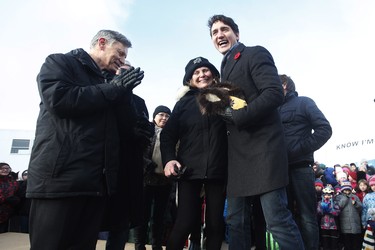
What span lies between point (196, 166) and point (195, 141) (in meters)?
0.22

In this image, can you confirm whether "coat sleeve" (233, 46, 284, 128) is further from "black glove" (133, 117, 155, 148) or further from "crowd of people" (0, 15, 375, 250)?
"black glove" (133, 117, 155, 148)

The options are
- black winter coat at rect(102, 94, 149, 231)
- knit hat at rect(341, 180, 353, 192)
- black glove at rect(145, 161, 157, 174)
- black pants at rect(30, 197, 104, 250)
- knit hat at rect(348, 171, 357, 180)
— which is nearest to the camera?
black pants at rect(30, 197, 104, 250)

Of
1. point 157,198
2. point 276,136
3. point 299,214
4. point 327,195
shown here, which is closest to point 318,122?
point 299,214

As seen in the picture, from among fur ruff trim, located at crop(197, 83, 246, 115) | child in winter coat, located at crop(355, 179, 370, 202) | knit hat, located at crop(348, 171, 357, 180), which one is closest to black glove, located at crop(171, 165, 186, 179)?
fur ruff trim, located at crop(197, 83, 246, 115)

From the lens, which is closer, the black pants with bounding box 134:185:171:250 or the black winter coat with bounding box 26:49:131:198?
the black winter coat with bounding box 26:49:131:198

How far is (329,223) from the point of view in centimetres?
533

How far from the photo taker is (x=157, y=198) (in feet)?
11.8

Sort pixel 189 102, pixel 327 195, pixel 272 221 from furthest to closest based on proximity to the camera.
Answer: pixel 327 195 < pixel 189 102 < pixel 272 221

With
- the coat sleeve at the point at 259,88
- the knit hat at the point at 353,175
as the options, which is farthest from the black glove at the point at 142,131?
the knit hat at the point at 353,175

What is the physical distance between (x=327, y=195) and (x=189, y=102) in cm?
427

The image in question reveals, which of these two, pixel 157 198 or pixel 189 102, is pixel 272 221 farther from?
pixel 157 198

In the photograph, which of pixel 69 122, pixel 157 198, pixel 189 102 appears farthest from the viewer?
pixel 157 198

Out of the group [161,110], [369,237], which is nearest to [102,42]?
[161,110]

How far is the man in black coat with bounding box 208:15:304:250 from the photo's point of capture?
1728 mm
